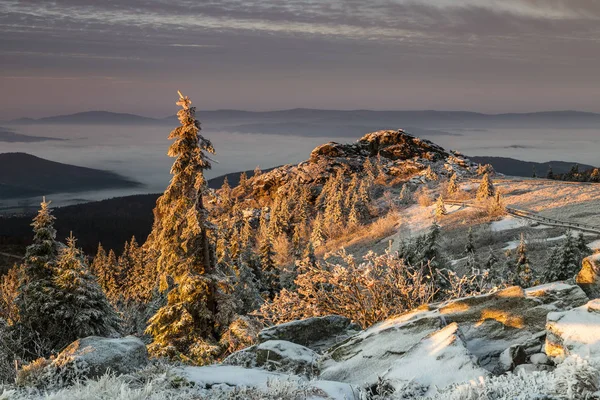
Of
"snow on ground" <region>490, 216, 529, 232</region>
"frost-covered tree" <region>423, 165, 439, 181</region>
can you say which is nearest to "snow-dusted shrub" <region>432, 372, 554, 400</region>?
"snow on ground" <region>490, 216, 529, 232</region>

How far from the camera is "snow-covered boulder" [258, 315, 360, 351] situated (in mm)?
7777

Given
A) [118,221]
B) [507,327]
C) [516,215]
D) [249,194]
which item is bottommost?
[118,221]

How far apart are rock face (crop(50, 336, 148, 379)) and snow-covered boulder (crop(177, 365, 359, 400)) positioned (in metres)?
1.03

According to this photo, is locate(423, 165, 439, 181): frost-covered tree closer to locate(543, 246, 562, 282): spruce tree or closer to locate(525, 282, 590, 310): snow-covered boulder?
locate(543, 246, 562, 282): spruce tree

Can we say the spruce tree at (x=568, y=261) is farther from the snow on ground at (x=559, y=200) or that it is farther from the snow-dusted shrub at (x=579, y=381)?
the snow on ground at (x=559, y=200)

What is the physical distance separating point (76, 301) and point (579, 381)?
21033 mm

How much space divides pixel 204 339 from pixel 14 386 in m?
11.6

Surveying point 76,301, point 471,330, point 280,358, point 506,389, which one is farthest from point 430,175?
point 506,389

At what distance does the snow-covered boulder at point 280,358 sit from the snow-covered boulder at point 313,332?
105 cm

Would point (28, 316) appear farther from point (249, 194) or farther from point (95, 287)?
point (249, 194)

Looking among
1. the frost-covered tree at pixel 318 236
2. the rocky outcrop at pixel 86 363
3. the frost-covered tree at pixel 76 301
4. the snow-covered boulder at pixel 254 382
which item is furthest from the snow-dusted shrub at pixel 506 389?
the frost-covered tree at pixel 318 236

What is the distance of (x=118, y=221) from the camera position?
184250 mm

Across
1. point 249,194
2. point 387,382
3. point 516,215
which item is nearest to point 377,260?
point 387,382

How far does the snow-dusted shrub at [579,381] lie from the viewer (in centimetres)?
375
